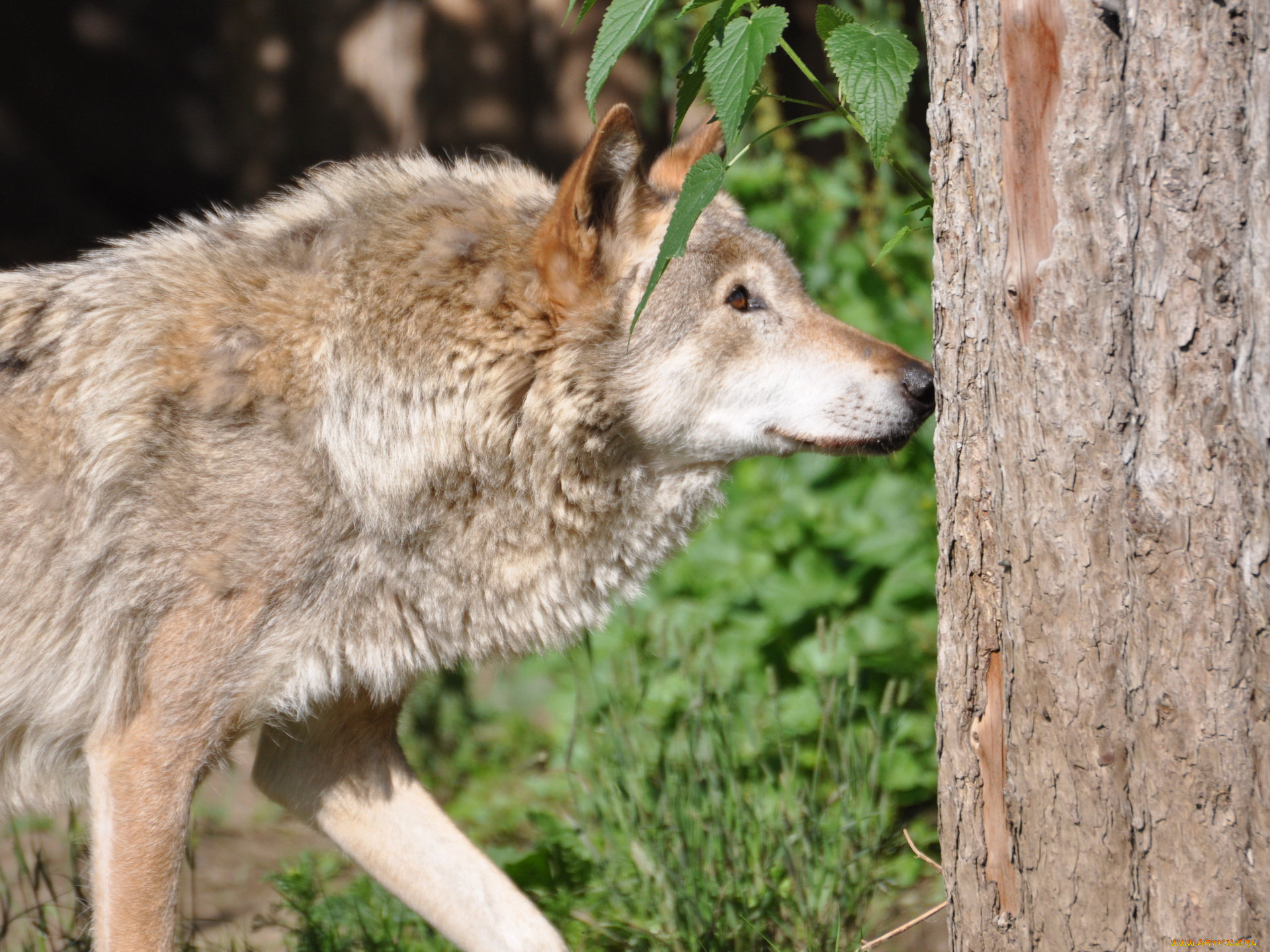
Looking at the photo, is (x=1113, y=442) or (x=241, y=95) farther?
(x=241, y=95)

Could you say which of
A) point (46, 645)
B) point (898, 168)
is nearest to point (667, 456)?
point (898, 168)

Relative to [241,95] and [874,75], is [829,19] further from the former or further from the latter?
[241,95]

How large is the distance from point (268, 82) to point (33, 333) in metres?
6.31

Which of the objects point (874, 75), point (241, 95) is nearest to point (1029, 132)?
point (874, 75)

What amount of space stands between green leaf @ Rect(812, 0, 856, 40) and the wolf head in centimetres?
70

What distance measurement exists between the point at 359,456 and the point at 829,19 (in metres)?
1.30

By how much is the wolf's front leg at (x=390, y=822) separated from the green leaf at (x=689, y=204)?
5.20ft

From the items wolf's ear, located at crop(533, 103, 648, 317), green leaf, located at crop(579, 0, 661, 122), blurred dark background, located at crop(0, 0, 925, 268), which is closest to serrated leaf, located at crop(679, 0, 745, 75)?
green leaf, located at crop(579, 0, 661, 122)

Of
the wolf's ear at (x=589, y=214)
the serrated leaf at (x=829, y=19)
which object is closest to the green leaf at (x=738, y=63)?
the serrated leaf at (x=829, y=19)

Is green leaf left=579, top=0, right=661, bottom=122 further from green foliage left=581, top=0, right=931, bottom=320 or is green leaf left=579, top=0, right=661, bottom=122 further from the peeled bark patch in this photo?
the peeled bark patch

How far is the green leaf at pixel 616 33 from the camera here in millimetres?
1672

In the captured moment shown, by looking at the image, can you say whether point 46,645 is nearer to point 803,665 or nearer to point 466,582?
point 466,582

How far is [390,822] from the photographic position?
2.76 m

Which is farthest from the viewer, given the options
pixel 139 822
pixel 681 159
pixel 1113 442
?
pixel 681 159
